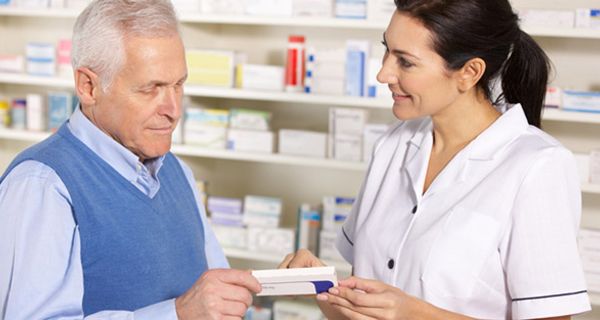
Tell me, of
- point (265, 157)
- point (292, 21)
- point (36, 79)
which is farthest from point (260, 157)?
point (36, 79)

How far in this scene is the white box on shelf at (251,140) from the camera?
3244 millimetres

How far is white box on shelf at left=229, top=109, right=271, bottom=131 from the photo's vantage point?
129 inches

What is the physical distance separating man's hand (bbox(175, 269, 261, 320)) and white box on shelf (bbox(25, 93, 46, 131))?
7.79ft

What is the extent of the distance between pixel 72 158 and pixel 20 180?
116 millimetres

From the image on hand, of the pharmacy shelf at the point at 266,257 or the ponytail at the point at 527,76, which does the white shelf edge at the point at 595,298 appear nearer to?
the pharmacy shelf at the point at 266,257

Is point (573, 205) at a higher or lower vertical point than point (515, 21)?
lower

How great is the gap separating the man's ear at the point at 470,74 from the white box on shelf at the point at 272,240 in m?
1.68

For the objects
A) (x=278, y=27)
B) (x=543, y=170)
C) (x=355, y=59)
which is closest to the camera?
(x=543, y=170)

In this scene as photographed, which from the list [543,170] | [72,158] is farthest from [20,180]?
[543,170]

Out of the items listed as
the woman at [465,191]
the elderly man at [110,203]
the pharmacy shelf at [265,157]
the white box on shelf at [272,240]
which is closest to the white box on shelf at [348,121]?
the pharmacy shelf at [265,157]

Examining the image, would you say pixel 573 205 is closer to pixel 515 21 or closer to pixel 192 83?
pixel 515 21

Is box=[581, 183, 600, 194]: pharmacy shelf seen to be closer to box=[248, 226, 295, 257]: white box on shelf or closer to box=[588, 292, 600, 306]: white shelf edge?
box=[588, 292, 600, 306]: white shelf edge

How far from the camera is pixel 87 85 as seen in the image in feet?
4.82

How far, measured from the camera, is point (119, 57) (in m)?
1.43
